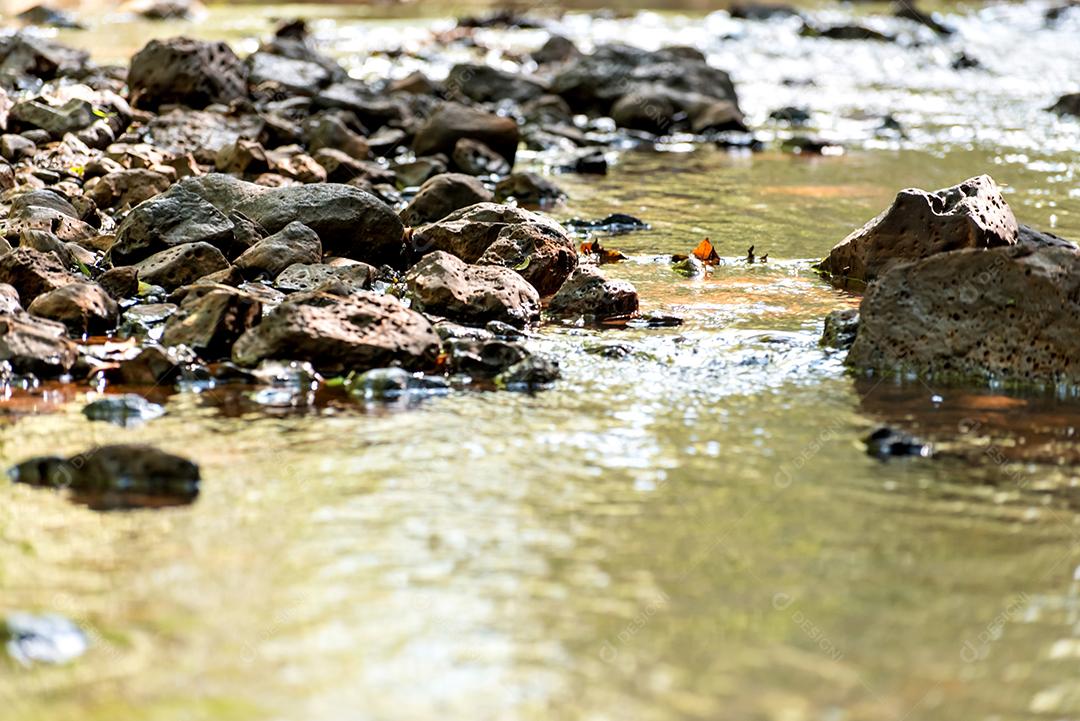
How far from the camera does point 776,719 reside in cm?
331

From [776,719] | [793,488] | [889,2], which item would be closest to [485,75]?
[793,488]

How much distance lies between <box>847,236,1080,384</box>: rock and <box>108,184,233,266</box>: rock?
11.4 feet

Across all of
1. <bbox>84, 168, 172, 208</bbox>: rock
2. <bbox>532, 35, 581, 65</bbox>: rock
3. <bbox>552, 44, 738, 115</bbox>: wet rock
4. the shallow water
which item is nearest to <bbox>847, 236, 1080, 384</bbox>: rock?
the shallow water

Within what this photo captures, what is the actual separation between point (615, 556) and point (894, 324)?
2.46 metres

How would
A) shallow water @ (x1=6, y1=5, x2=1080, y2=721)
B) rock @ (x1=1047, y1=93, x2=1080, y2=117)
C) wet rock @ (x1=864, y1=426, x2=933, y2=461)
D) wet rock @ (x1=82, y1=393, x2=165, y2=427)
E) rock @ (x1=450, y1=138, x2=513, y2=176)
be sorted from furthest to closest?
rock @ (x1=1047, y1=93, x2=1080, y2=117) < rock @ (x1=450, y1=138, x2=513, y2=176) < wet rock @ (x1=82, y1=393, x2=165, y2=427) < wet rock @ (x1=864, y1=426, x2=933, y2=461) < shallow water @ (x1=6, y1=5, x2=1080, y2=721)

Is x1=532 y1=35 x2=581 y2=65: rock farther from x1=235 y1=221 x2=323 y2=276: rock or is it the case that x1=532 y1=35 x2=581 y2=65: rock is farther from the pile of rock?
the pile of rock

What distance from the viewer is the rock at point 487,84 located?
1598 cm

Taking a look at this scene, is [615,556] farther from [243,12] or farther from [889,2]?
[889,2]

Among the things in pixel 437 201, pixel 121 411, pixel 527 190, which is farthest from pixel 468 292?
pixel 527 190

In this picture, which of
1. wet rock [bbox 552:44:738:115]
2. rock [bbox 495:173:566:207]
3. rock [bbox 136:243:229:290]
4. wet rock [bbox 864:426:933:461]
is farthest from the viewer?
wet rock [bbox 552:44:738:115]

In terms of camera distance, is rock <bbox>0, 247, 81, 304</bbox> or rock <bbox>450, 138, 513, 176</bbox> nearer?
rock <bbox>0, 247, 81, 304</bbox>

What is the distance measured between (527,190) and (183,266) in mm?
3993

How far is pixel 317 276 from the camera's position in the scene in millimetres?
7176

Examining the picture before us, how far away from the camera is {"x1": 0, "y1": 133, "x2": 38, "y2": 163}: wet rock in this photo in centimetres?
971
